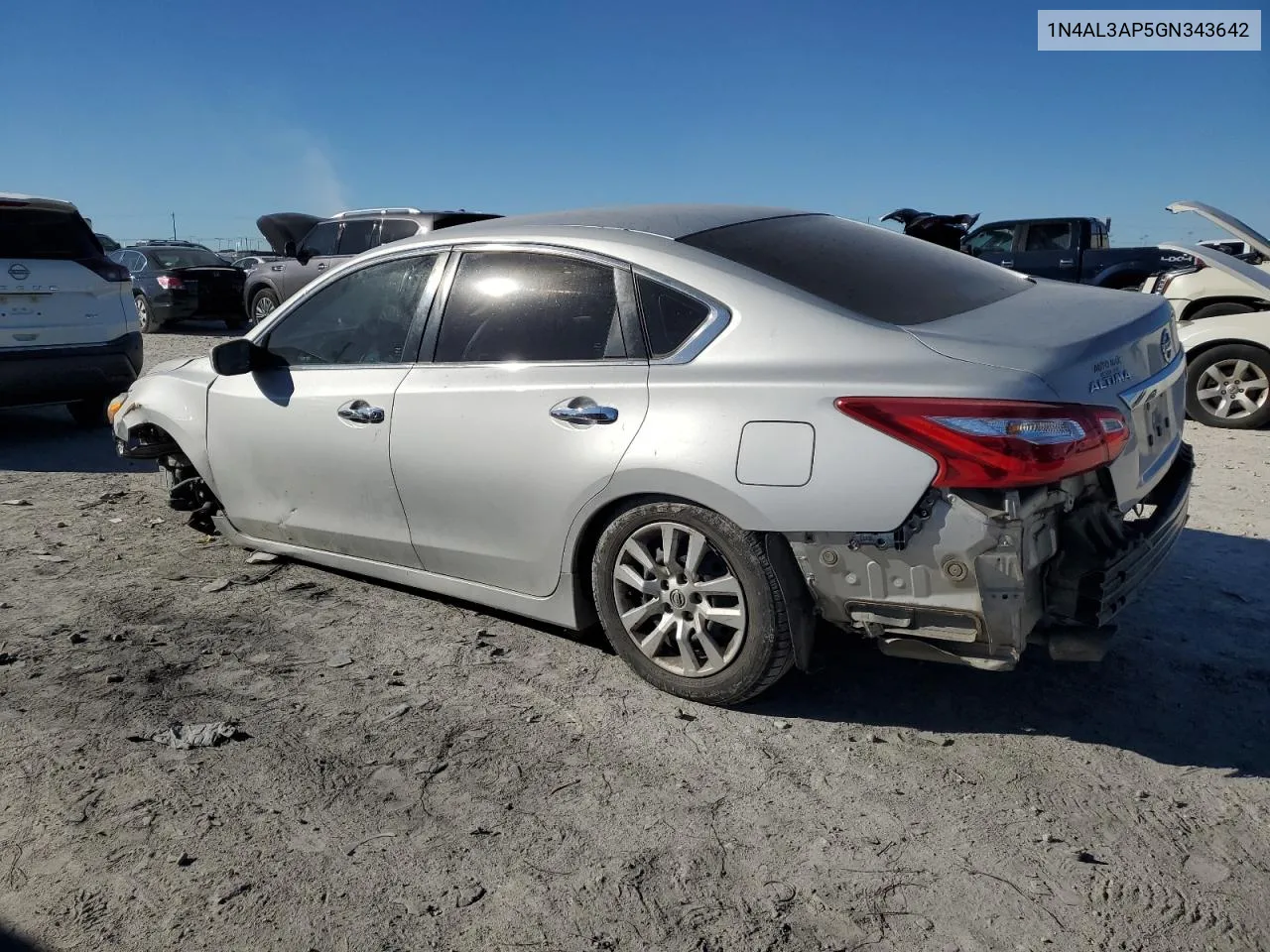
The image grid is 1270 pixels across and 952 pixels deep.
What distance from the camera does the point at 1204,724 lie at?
326 cm

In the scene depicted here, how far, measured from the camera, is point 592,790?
2979 mm

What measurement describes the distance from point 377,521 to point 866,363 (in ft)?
7.05

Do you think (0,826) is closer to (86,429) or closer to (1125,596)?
(1125,596)

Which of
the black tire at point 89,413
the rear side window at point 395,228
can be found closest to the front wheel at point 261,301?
the rear side window at point 395,228

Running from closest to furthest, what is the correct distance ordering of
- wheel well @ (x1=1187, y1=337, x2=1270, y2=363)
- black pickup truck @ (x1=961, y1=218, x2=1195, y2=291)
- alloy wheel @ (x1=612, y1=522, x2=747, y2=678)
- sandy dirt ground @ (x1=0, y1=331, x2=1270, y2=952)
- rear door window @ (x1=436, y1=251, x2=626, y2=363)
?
1. sandy dirt ground @ (x1=0, y1=331, x2=1270, y2=952)
2. alloy wheel @ (x1=612, y1=522, x2=747, y2=678)
3. rear door window @ (x1=436, y1=251, x2=626, y2=363)
4. wheel well @ (x1=1187, y1=337, x2=1270, y2=363)
5. black pickup truck @ (x1=961, y1=218, x2=1195, y2=291)

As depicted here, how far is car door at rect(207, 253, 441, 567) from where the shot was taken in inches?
161

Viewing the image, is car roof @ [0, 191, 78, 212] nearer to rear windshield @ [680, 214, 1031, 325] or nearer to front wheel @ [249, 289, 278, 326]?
rear windshield @ [680, 214, 1031, 325]

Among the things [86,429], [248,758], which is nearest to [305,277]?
[86,429]

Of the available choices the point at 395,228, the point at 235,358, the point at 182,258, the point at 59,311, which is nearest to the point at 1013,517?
the point at 235,358

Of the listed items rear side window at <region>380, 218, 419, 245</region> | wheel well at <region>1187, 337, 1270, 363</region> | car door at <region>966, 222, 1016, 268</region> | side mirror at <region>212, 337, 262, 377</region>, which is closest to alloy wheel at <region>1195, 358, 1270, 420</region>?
wheel well at <region>1187, 337, 1270, 363</region>

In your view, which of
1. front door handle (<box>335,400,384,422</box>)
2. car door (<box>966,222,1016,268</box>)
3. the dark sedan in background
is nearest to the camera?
front door handle (<box>335,400,384,422</box>)

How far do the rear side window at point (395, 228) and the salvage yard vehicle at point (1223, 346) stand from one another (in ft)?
30.3

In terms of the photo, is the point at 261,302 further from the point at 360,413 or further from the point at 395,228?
the point at 360,413

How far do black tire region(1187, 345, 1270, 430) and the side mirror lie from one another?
22.8ft
